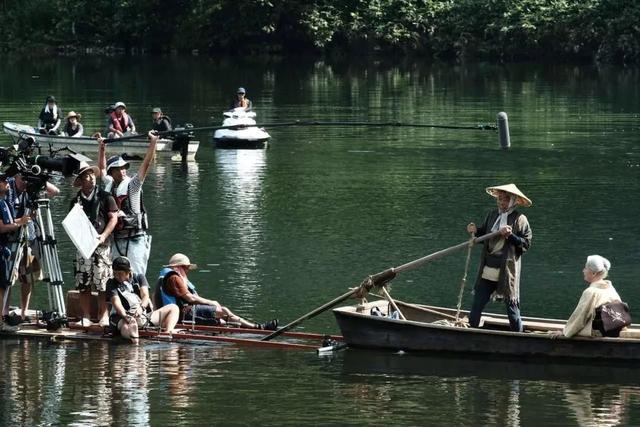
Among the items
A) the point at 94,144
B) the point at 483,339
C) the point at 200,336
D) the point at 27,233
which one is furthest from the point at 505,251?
the point at 94,144

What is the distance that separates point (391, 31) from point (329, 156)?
51.4 m

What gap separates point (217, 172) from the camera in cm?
3884

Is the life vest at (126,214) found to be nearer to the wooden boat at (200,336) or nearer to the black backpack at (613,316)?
the wooden boat at (200,336)

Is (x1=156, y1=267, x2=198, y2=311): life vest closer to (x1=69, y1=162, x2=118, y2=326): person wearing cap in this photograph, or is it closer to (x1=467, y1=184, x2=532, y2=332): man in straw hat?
(x1=69, y1=162, x2=118, y2=326): person wearing cap

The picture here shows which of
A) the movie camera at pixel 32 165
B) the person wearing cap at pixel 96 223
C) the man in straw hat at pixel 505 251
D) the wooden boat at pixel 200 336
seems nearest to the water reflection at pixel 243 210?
the wooden boat at pixel 200 336

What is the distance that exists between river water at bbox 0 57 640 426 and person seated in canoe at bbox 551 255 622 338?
0.51 metres

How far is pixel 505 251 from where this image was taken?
62.1 ft

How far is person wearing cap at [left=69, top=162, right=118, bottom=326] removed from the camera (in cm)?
1973

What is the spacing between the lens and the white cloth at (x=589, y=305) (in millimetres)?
18172

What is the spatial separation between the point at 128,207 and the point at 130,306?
132 centimetres

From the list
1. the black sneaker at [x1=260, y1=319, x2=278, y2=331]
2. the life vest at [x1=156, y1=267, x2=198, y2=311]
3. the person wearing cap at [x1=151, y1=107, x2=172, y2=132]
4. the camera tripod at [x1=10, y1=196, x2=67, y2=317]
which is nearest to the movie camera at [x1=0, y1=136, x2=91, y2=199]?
the camera tripod at [x1=10, y1=196, x2=67, y2=317]

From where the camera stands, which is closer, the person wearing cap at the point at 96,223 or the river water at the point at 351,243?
the river water at the point at 351,243

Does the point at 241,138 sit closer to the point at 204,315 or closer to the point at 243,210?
the point at 243,210

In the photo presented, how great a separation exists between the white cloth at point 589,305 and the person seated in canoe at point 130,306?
5.11m
